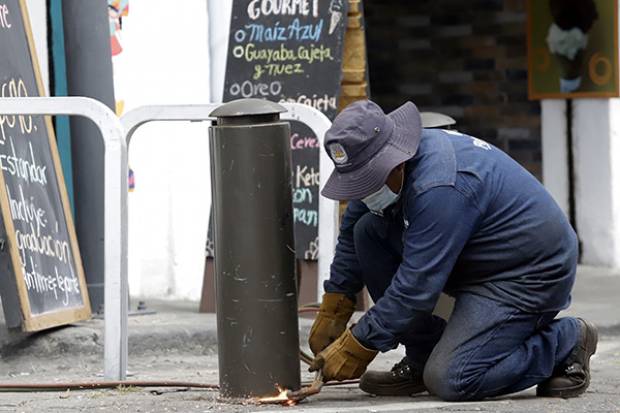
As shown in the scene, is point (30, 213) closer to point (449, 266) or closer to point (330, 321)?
point (330, 321)

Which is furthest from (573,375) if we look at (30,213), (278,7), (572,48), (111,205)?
(572,48)

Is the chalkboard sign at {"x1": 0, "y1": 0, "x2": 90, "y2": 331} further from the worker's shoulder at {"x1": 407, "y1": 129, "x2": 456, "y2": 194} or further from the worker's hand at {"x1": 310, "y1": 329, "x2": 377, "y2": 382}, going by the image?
the worker's shoulder at {"x1": 407, "y1": 129, "x2": 456, "y2": 194}

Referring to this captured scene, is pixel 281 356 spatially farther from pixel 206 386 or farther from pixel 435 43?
pixel 435 43

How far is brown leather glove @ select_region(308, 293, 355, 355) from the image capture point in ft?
18.2

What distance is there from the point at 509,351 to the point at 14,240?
262 cm

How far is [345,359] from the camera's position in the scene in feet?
16.9

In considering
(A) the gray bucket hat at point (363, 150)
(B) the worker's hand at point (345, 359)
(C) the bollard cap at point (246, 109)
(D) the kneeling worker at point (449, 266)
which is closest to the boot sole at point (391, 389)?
(D) the kneeling worker at point (449, 266)

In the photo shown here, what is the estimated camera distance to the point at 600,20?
33.8 feet

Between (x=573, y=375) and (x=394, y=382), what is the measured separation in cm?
66

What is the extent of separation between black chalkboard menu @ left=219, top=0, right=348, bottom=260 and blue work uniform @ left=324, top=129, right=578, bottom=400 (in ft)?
9.60

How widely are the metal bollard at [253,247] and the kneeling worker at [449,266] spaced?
0.58 ft

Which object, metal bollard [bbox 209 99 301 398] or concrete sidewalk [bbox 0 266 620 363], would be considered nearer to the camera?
metal bollard [bbox 209 99 301 398]

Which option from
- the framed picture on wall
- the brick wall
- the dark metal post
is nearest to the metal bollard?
the dark metal post

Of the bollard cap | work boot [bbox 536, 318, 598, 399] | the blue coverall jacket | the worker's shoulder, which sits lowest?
work boot [bbox 536, 318, 598, 399]
